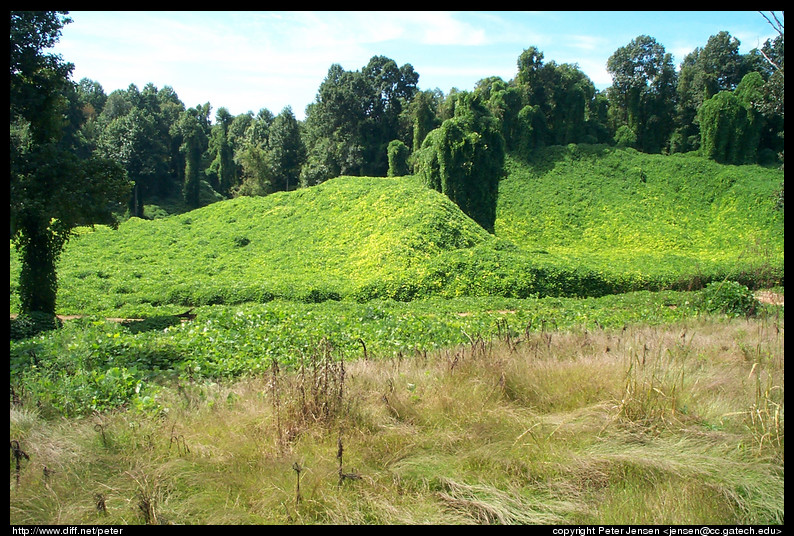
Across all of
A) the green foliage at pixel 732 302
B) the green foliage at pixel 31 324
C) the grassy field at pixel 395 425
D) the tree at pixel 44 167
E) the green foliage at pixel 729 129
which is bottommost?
the green foliage at pixel 31 324

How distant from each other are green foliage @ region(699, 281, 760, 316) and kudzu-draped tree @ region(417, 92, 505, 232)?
17340 mm

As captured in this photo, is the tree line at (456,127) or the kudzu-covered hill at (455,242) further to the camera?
the tree line at (456,127)

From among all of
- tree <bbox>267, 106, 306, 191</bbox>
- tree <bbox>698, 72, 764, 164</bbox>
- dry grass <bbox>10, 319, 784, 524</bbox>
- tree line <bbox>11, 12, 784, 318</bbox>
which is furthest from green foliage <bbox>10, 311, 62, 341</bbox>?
tree <bbox>698, 72, 764, 164</bbox>

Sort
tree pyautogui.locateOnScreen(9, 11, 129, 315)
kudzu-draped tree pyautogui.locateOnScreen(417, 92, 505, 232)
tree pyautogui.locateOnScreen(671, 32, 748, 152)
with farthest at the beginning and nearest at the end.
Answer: tree pyautogui.locateOnScreen(671, 32, 748, 152), kudzu-draped tree pyautogui.locateOnScreen(417, 92, 505, 232), tree pyautogui.locateOnScreen(9, 11, 129, 315)

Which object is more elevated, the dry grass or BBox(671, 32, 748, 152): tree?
BBox(671, 32, 748, 152): tree

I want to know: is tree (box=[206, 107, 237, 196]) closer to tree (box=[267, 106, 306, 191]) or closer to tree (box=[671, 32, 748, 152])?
tree (box=[267, 106, 306, 191])

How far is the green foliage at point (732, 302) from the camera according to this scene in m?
9.68

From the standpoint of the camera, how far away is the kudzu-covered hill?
49.3 feet

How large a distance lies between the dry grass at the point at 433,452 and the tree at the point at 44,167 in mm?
7338

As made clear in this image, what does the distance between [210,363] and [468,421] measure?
351 cm

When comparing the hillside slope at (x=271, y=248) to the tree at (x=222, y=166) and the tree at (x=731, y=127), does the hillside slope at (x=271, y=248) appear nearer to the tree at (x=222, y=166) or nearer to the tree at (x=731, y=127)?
the tree at (x=731, y=127)

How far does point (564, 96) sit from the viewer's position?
116 feet

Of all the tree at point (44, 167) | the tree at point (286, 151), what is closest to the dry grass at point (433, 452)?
the tree at point (44, 167)
